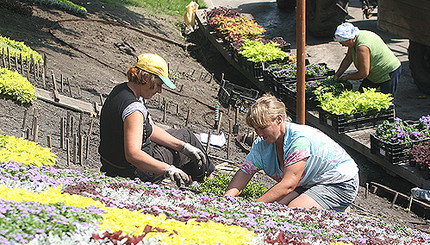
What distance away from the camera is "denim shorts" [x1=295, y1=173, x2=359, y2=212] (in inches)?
175

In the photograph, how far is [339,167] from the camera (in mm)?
4520

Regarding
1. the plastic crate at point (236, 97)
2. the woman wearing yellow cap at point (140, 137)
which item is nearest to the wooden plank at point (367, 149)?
the plastic crate at point (236, 97)

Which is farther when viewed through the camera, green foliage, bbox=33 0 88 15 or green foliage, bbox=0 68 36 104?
green foliage, bbox=33 0 88 15

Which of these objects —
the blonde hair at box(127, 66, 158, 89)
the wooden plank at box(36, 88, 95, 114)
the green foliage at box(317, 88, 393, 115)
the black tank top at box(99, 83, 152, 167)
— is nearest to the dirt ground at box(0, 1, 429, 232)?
the wooden plank at box(36, 88, 95, 114)

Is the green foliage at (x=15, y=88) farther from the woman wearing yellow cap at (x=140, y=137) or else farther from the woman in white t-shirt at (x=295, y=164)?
the woman in white t-shirt at (x=295, y=164)

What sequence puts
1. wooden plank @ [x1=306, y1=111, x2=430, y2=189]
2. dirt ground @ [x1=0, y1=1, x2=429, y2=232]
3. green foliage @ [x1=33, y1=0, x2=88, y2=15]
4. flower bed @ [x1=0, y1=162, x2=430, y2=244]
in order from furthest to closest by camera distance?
1. green foliage @ [x1=33, y1=0, x2=88, y2=15]
2. wooden plank @ [x1=306, y1=111, x2=430, y2=189]
3. dirt ground @ [x1=0, y1=1, x2=429, y2=232]
4. flower bed @ [x1=0, y1=162, x2=430, y2=244]

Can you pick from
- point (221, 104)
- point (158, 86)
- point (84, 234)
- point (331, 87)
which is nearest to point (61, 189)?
point (84, 234)

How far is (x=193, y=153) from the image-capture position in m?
4.89

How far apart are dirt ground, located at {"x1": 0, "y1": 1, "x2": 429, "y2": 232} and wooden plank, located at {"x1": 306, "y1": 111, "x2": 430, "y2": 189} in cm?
32

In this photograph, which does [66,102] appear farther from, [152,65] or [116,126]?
[152,65]

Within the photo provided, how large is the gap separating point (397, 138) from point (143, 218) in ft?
16.4

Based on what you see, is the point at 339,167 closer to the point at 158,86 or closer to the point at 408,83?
the point at 158,86

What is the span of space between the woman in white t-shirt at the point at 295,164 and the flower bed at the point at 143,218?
225 mm

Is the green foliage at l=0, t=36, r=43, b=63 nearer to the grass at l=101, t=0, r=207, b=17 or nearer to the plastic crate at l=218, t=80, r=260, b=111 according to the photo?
the plastic crate at l=218, t=80, r=260, b=111
